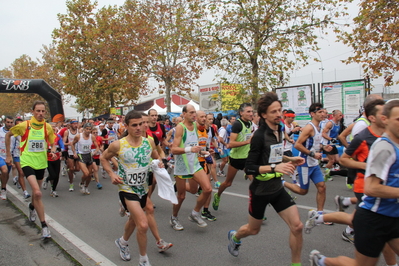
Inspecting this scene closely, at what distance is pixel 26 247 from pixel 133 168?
233 cm

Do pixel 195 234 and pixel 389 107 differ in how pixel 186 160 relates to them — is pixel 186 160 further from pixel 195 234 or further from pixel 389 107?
pixel 389 107

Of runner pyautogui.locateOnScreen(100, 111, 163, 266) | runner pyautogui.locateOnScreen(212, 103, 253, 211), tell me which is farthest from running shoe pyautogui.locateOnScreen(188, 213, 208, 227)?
runner pyautogui.locateOnScreen(100, 111, 163, 266)

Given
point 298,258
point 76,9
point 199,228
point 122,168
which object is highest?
point 76,9

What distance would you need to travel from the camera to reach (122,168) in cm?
429

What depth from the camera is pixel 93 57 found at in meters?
28.8

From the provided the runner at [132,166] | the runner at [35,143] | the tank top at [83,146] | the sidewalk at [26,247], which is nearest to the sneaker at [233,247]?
the runner at [132,166]

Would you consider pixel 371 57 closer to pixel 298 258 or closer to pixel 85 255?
pixel 298 258

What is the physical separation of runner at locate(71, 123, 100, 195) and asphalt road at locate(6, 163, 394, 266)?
91cm

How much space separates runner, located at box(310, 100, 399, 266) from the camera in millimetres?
2541

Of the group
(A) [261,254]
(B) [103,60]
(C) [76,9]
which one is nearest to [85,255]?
(A) [261,254]

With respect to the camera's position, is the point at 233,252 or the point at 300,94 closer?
the point at 233,252

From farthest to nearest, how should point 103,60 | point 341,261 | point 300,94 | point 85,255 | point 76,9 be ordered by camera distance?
point 76,9 → point 103,60 → point 300,94 → point 85,255 → point 341,261

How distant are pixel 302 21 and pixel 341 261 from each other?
47.6 feet

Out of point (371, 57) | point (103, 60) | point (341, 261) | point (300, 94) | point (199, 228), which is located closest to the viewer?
point (341, 261)
